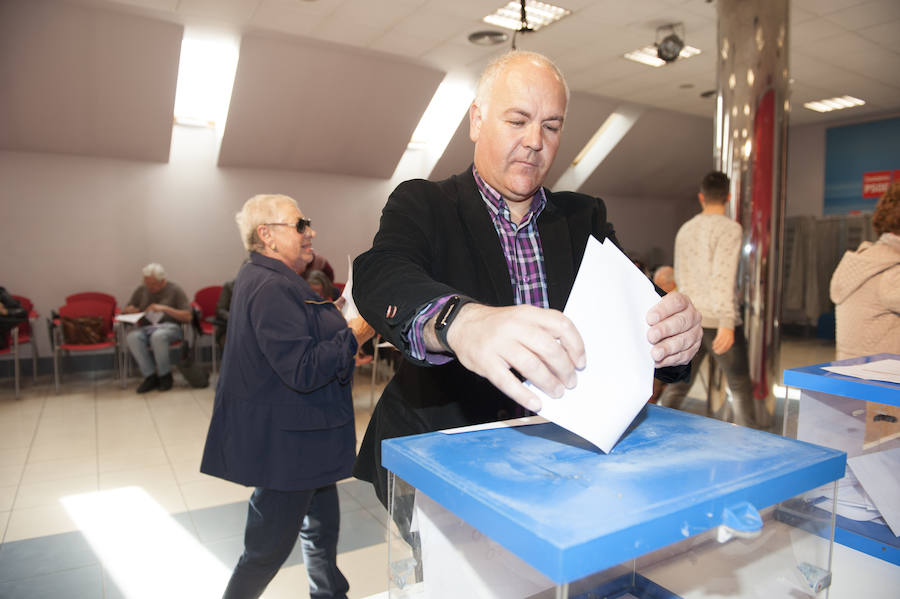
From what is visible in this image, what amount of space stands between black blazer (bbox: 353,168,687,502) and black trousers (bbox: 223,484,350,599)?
37.5 inches

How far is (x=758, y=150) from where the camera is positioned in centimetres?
451

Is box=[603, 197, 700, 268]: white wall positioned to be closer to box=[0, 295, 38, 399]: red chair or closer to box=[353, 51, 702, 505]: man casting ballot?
box=[0, 295, 38, 399]: red chair

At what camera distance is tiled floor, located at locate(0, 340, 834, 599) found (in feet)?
8.86

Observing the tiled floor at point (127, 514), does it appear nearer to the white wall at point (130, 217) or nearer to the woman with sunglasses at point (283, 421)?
the woman with sunglasses at point (283, 421)

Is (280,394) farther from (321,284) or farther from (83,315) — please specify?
(83,315)

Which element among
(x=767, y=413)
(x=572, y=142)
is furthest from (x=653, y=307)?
(x=572, y=142)

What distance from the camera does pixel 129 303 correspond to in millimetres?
7484

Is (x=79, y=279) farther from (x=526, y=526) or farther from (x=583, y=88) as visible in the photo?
(x=526, y=526)

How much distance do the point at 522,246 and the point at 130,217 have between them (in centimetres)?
823

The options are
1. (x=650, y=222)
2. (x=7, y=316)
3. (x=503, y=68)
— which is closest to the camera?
(x=503, y=68)

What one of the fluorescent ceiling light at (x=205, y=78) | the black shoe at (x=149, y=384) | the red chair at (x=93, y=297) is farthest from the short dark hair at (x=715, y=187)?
the red chair at (x=93, y=297)

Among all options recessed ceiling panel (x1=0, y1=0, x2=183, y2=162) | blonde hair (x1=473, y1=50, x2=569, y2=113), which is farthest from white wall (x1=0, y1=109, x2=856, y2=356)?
blonde hair (x1=473, y1=50, x2=569, y2=113)

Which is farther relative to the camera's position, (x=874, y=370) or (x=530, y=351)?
(x=874, y=370)

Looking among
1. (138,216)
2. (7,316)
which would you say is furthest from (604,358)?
(138,216)
